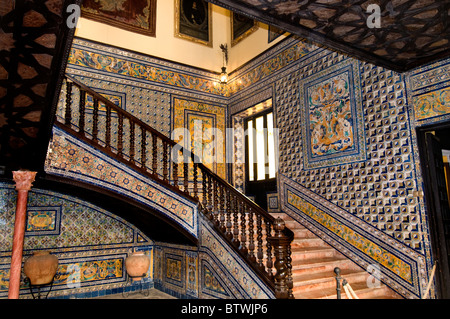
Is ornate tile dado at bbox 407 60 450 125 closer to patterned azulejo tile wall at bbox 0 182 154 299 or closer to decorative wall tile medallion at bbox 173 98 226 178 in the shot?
decorative wall tile medallion at bbox 173 98 226 178

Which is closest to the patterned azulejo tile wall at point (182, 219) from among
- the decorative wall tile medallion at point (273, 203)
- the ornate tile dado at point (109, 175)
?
the ornate tile dado at point (109, 175)

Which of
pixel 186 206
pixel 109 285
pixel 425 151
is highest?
pixel 425 151

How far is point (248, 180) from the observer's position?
7.91 meters

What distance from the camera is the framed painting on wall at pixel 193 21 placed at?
321 inches

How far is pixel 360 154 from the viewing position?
5.05 metres

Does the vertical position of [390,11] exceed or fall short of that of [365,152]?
it exceeds it

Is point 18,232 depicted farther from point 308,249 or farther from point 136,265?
point 308,249

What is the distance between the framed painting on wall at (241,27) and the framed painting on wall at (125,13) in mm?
2023

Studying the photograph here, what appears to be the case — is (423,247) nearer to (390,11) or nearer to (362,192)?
(362,192)

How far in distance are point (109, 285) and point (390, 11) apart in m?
6.00

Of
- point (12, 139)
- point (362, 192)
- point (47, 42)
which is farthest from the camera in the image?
point (362, 192)

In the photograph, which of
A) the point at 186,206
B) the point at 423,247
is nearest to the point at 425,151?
the point at 423,247

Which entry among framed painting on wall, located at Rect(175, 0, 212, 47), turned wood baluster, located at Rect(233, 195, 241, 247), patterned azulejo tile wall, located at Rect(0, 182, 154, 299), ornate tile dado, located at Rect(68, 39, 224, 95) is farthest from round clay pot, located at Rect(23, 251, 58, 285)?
framed painting on wall, located at Rect(175, 0, 212, 47)

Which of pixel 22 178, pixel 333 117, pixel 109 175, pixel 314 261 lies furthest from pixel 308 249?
pixel 22 178
